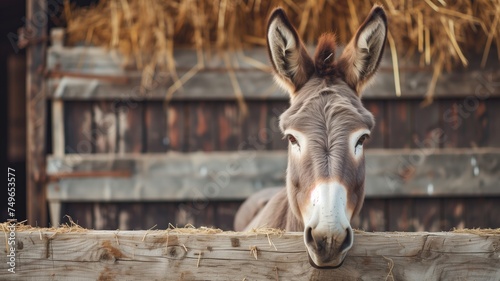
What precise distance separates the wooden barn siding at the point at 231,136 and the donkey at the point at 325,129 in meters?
1.19

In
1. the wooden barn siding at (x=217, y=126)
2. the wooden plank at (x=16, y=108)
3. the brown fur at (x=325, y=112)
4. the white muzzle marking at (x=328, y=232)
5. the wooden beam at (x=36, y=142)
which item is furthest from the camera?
the wooden plank at (x=16, y=108)

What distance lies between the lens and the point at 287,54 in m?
A: 2.78

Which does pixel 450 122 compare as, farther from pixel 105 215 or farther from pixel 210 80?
pixel 105 215

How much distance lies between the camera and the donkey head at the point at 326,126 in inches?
80.7

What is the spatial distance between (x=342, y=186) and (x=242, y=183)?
1.98m

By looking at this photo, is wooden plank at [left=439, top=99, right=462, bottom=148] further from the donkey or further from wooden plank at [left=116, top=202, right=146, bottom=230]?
wooden plank at [left=116, top=202, right=146, bottom=230]

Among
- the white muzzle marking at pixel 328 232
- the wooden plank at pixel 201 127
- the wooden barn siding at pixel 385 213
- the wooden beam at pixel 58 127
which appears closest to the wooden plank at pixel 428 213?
the wooden barn siding at pixel 385 213

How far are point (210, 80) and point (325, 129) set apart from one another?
188 cm

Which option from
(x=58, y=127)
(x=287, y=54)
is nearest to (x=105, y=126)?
(x=58, y=127)

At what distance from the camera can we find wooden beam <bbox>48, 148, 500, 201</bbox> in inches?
160

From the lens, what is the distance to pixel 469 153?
407 cm

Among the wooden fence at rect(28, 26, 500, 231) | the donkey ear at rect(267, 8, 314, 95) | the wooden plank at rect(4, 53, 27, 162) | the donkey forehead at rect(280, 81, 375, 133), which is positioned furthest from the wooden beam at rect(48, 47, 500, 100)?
the wooden plank at rect(4, 53, 27, 162)

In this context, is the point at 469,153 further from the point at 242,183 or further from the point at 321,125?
the point at 321,125

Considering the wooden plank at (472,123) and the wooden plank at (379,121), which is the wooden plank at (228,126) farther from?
the wooden plank at (472,123)
